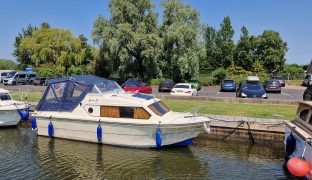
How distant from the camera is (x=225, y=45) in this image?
7950 cm

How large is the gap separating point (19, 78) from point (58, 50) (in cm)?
1333

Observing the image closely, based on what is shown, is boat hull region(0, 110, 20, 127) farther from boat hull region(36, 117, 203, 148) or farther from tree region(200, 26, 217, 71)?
tree region(200, 26, 217, 71)

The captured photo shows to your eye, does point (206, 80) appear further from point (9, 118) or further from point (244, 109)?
point (9, 118)

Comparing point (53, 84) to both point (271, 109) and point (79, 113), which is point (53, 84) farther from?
point (271, 109)

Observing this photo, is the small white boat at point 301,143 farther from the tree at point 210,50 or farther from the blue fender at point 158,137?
the tree at point 210,50

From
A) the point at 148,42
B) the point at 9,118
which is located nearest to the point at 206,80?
the point at 148,42

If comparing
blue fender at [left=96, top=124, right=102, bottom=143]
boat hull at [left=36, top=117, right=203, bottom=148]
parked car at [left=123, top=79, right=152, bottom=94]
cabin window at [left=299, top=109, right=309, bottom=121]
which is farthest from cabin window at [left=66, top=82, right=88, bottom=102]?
parked car at [left=123, top=79, right=152, bottom=94]

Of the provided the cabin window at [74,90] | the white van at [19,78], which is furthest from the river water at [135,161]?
the white van at [19,78]

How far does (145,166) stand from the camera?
1344 cm

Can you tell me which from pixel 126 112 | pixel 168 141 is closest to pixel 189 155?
pixel 168 141

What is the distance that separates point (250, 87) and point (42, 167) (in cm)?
1882

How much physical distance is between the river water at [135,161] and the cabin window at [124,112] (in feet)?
4.95

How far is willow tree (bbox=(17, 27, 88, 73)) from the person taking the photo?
2500 inches

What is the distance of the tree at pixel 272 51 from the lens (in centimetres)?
7162
